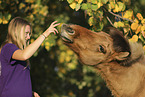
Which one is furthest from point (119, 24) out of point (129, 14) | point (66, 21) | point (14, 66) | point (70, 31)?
point (66, 21)

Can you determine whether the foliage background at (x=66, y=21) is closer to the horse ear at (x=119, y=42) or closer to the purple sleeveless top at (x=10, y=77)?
the horse ear at (x=119, y=42)

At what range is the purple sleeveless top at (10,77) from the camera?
264 cm

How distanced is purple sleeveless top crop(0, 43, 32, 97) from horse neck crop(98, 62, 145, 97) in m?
1.04

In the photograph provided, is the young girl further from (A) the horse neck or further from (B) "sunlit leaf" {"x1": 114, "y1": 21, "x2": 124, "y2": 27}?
(B) "sunlit leaf" {"x1": 114, "y1": 21, "x2": 124, "y2": 27}

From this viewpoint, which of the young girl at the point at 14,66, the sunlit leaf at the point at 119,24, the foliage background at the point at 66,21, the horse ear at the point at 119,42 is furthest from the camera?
the sunlit leaf at the point at 119,24

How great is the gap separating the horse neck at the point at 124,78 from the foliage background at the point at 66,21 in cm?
39

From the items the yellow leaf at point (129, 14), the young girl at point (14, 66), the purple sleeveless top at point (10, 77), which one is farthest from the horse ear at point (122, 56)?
the purple sleeveless top at point (10, 77)

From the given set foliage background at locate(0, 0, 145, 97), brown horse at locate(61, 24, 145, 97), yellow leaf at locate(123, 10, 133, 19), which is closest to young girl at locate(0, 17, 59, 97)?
brown horse at locate(61, 24, 145, 97)

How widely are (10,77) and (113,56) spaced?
125 centimetres

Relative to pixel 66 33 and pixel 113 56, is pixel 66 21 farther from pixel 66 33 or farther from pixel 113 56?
pixel 113 56

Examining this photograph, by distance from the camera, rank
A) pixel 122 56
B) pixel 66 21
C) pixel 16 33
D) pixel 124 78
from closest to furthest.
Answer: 1. pixel 16 33
2. pixel 122 56
3. pixel 124 78
4. pixel 66 21

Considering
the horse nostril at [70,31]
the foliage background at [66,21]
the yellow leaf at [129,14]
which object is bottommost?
the foliage background at [66,21]

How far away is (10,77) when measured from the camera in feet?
8.75

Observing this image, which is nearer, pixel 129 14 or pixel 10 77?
pixel 10 77
